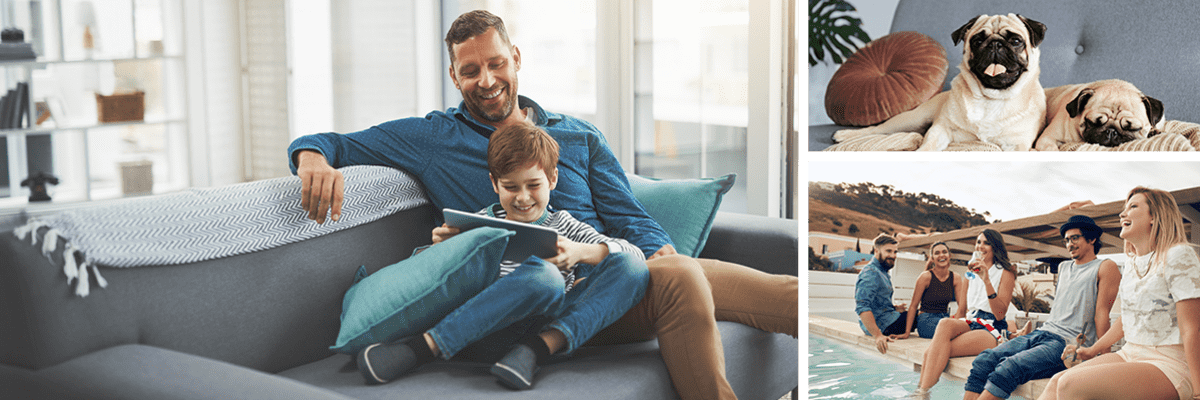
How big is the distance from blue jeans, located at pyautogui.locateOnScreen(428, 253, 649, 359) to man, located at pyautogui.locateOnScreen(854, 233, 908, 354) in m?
0.57

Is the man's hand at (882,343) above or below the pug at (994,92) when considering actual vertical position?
below

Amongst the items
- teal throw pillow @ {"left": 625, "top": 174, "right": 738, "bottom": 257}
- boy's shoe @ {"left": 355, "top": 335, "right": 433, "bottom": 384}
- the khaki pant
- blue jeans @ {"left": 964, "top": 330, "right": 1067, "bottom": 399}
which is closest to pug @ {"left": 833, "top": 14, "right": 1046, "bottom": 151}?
blue jeans @ {"left": 964, "top": 330, "right": 1067, "bottom": 399}

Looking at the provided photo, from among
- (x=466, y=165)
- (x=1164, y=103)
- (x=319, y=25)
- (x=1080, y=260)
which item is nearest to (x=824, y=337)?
(x=1080, y=260)

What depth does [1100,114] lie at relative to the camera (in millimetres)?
825

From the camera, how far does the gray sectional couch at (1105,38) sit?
0.81 m

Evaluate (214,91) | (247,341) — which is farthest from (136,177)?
(247,341)

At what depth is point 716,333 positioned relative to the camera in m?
1.40

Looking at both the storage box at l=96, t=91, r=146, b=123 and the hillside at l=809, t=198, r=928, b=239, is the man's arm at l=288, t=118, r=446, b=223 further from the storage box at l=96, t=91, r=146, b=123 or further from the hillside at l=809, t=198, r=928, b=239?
the storage box at l=96, t=91, r=146, b=123

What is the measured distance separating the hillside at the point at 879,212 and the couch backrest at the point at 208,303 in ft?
3.14

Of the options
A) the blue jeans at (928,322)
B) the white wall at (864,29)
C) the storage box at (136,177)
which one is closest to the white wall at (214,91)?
the storage box at (136,177)

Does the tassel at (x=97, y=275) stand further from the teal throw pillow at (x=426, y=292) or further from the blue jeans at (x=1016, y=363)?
the blue jeans at (x=1016, y=363)

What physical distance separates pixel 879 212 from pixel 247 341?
105cm

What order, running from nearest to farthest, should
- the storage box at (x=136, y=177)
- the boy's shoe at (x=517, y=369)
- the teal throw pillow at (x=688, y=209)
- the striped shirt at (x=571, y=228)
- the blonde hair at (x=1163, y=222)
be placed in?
the blonde hair at (x=1163, y=222)
the boy's shoe at (x=517, y=369)
the striped shirt at (x=571, y=228)
the teal throw pillow at (x=688, y=209)
the storage box at (x=136, y=177)

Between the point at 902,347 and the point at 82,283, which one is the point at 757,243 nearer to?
the point at 902,347
